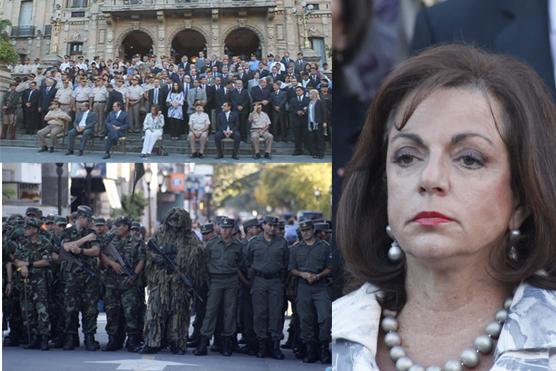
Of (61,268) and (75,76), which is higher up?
(75,76)

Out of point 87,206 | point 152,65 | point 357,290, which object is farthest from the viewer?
point 87,206

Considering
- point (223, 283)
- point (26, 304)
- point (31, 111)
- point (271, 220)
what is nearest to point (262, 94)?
point (271, 220)

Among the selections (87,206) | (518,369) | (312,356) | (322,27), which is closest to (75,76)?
(87,206)

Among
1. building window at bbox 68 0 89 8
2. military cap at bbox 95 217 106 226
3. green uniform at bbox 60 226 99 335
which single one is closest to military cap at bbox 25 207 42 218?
green uniform at bbox 60 226 99 335

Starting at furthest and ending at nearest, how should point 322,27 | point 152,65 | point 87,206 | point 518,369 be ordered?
point 87,206, point 152,65, point 322,27, point 518,369

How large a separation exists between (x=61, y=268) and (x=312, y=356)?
44.0 inches

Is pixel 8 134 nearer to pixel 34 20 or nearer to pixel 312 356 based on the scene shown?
pixel 34 20

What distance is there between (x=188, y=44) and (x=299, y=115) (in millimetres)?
478

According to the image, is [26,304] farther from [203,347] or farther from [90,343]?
[203,347]

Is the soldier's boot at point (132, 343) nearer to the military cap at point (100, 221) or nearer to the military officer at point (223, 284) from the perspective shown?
the military officer at point (223, 284)

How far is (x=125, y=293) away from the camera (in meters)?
2.59

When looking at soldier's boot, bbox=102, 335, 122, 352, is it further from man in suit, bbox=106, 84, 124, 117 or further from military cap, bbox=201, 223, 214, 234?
man in suit, bbox=106, 84, 124, 117

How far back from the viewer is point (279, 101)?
2307 mm

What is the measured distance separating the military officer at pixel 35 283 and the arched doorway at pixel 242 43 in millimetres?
1033
